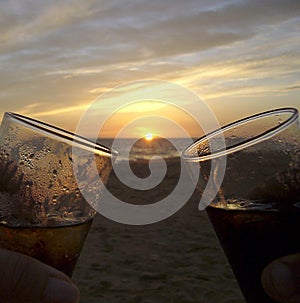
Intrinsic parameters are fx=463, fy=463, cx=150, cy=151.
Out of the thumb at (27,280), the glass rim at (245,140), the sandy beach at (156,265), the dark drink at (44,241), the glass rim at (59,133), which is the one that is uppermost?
the glass rim at (245,140)

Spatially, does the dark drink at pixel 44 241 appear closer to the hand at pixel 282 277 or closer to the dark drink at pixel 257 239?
the dark drink at pixel 257 239

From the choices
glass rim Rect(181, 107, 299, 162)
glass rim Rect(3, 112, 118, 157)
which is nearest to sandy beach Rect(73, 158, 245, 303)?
glass rim Rect(181, 107, 299, 162)

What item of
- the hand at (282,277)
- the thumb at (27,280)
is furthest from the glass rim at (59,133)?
the hand at (282,277)

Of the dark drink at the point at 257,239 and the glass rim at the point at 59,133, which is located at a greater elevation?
the glass rim at the point at 59,133

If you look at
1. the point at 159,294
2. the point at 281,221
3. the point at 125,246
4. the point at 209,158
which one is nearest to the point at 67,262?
the point at 209,158

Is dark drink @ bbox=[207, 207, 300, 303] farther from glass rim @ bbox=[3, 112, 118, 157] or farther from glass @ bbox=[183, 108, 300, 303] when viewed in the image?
glass rim @ bbox=[3, 112, 118, 157]

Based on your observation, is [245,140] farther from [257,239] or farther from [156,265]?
[156,265]
